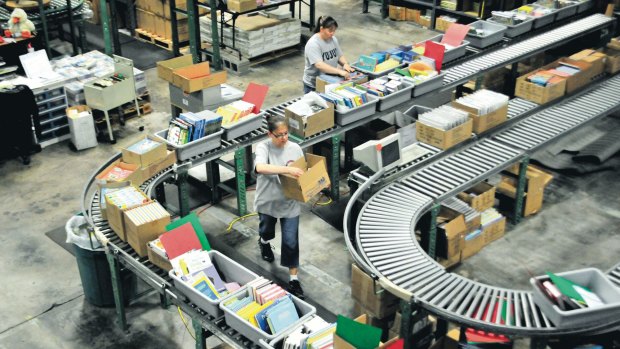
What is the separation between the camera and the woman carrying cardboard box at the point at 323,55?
357 inches

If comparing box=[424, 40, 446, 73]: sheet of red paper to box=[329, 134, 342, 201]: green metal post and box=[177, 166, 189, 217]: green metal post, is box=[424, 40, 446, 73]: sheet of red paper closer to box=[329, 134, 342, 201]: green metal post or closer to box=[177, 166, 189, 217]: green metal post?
box=[329, 134, 342, 201]: green metal post

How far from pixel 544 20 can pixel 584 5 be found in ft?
4.40

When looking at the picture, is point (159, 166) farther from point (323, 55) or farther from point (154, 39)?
point (154, 39)

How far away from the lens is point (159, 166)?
7.34 m

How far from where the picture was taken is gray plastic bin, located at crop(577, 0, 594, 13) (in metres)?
12.3

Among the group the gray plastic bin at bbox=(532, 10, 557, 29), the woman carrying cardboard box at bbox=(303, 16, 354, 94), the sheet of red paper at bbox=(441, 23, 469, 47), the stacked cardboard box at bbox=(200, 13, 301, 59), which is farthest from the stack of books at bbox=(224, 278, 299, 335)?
the stacked cardboard box at bbox=(200, 13, 301, 59)

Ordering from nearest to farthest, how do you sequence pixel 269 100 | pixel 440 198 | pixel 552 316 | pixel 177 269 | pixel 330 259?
pixel 552 316
pixel 177 269
pixel 440 198
pixel 330 259
pixel 269 100

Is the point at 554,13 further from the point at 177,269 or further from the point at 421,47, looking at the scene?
the point at 177,269

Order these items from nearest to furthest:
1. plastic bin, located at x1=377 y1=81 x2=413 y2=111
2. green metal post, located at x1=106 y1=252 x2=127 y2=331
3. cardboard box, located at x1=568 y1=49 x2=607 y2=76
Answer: green metal post, located at x1=106 y1=252 x2=127 y2=331 → plastic bin, located at x1=377 y1=81 x2=413 y2=111 → cardboard box, located at x1=568 y1=49 x2=607 y2=76

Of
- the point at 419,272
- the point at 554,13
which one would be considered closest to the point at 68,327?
the point at 419,272

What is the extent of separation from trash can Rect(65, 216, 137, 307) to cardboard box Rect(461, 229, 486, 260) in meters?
3.52

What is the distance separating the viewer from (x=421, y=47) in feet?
33.4

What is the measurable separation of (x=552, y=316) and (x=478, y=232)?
2.67 m

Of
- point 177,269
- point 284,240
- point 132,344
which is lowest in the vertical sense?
point 132,344
